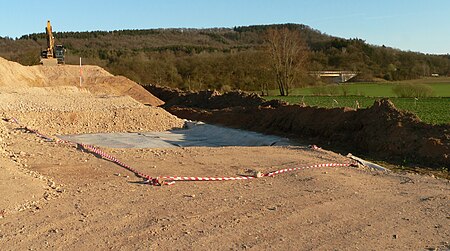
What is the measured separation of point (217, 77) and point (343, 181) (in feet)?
208

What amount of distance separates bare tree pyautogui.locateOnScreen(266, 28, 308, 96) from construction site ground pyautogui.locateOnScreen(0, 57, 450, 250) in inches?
1587

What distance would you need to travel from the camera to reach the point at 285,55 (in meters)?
52.5

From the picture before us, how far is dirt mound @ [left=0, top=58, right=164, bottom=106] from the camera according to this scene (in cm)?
3647

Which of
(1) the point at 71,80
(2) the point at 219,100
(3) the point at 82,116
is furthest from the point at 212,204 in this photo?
(1) the point at 71,80

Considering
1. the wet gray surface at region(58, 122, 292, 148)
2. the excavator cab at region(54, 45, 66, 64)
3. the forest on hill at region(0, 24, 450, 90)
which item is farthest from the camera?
the forest on hill at region(0, 24, 450, 90)

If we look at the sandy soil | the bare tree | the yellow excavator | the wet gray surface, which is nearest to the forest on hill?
the bare tree

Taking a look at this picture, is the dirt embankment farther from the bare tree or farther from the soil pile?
the bare tree

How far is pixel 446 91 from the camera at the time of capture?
153ft

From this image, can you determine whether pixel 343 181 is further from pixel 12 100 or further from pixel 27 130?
pixel 12 100

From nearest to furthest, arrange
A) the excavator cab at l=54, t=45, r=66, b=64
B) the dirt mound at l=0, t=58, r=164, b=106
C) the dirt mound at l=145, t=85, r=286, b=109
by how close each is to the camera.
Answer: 1. the dirt mound at l=145, t=85, r=286, b=109
2. the dirt mound at l=0, t=58, r=164, b=106
3. the excavator cab at l=54, t=45, r=66, b=64

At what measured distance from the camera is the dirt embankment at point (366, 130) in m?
12.4

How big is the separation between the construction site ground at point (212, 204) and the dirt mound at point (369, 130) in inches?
76.5

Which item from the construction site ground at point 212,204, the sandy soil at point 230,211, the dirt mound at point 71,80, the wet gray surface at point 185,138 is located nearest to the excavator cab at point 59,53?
the dirt mound at point 71,80

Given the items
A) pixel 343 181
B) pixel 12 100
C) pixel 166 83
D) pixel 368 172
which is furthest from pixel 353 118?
pixel 166 83
